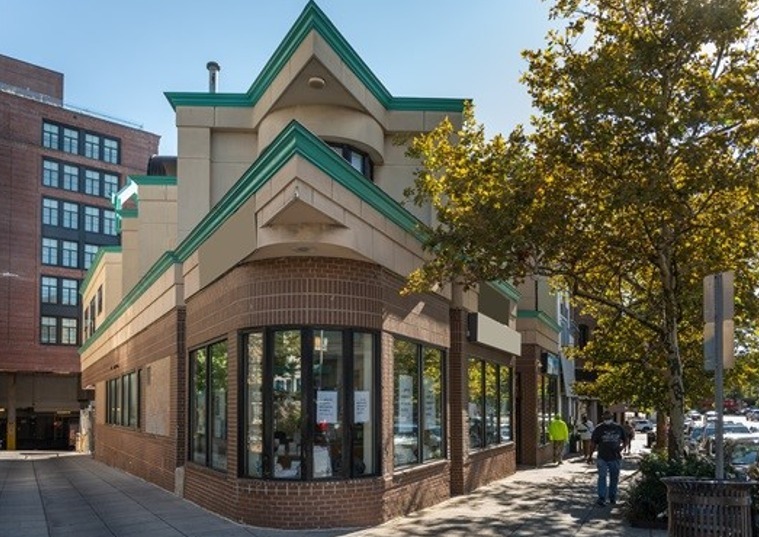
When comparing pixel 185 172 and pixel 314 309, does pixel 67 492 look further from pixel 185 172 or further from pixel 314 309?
pixel 314 309

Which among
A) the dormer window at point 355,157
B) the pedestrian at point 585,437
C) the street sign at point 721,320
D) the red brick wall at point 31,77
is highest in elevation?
the red brick wall at point 31,77

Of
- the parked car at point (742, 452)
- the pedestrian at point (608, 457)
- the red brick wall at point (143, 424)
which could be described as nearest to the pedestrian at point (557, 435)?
the parked car at point (742, 452)

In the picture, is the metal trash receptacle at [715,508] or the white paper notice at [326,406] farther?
the white paper notice at [326,406]

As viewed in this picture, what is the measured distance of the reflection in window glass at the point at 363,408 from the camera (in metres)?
11.7

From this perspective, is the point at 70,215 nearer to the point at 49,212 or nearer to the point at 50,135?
the point at 49,212

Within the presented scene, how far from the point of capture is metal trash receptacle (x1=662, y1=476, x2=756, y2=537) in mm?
8117

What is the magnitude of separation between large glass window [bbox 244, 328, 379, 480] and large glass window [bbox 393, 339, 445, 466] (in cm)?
135

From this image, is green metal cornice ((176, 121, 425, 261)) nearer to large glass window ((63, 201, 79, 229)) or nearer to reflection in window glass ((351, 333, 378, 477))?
reflection in window glass ((351, 333, 378, 477))

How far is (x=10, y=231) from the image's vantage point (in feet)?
200

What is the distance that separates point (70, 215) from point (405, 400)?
57099mm

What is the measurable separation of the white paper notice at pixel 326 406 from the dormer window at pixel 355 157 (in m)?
5.65

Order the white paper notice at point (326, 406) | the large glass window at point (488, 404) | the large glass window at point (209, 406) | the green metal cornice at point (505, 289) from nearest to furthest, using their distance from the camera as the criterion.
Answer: the white paper notice at point (326, 406) < the large glass window at point (209, 406) < the large glass window at point (488, 404) < the green metal cornice at point (505, 289)

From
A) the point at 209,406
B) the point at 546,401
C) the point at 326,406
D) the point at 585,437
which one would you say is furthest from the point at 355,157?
the point at 585,437

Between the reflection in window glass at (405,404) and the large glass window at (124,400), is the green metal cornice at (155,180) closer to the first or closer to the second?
the large glass window at (124,400)
